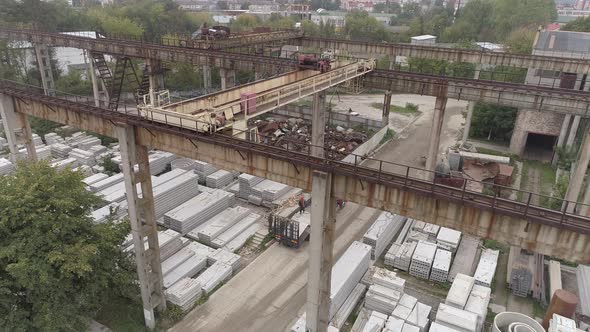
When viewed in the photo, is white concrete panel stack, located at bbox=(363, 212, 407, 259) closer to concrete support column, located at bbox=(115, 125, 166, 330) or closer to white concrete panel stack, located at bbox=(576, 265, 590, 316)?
white concrete panel stack, located at bbox=(576, 265, 590, 316)

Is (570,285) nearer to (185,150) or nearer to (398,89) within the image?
(398,89)

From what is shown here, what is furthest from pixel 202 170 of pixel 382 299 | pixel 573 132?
pixel 573 132

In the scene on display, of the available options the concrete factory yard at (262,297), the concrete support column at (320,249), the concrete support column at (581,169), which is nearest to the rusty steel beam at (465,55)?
the concrete support column at (581,169)

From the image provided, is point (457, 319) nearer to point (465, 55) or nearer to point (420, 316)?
point (420, 316)

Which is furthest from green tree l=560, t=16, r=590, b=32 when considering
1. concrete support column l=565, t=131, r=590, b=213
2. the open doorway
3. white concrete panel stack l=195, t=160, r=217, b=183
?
white concrete panel stack l=195, t=160, r=217, b=183

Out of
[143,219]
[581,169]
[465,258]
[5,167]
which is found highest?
[581,169]
